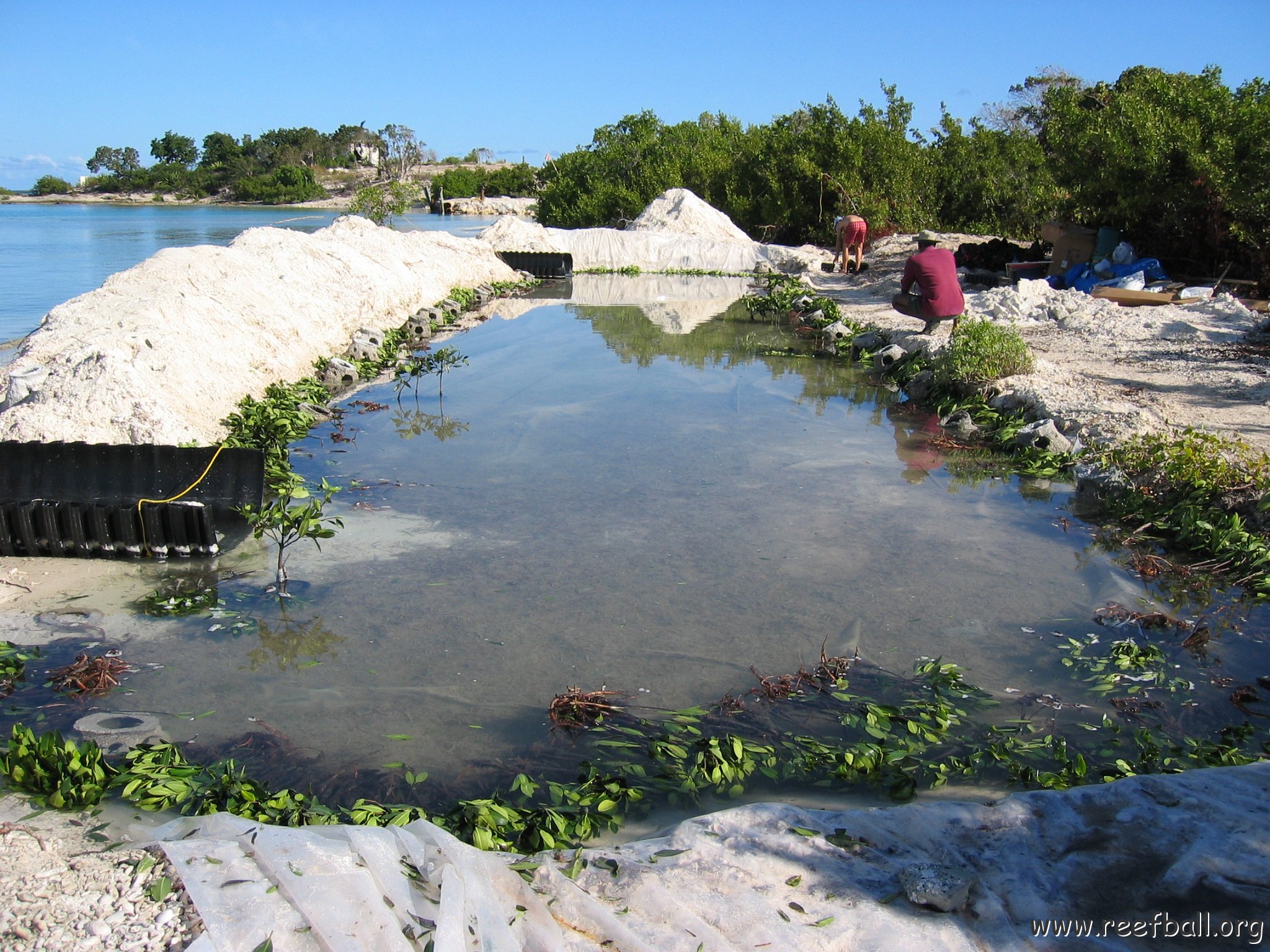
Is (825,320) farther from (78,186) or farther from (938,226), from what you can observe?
(78,186)

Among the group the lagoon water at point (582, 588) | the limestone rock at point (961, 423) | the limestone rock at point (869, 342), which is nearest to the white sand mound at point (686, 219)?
the limestone rock at point (869, 342)

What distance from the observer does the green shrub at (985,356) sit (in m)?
8.91

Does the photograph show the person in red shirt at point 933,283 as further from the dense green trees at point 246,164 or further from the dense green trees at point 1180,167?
the dense green trees at point 246,164

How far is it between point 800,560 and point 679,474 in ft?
5.81

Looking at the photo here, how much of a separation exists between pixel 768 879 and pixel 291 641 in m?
2.81

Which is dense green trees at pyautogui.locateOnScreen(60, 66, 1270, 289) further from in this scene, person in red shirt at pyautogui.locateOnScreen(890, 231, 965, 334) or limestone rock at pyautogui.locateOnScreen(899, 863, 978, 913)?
Answer: limestone rock at pyautogui.locateOnScreen(899, 863, 978, 913)

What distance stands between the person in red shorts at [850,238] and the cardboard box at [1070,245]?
4.54 m

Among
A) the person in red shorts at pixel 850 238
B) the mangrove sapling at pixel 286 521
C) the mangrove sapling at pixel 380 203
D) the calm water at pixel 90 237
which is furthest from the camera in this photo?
the mangrove sapling at pixel 380 203

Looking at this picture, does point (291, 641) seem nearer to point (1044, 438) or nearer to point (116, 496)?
point (116, 496)

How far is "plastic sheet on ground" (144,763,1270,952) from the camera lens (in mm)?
2293

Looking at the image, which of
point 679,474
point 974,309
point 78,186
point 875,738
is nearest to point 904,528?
point 679,474

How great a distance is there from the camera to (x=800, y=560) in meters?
5.39

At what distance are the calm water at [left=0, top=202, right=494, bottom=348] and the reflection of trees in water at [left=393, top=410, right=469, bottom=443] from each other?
7.21 m

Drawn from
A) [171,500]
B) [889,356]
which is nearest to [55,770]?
[171,500]
